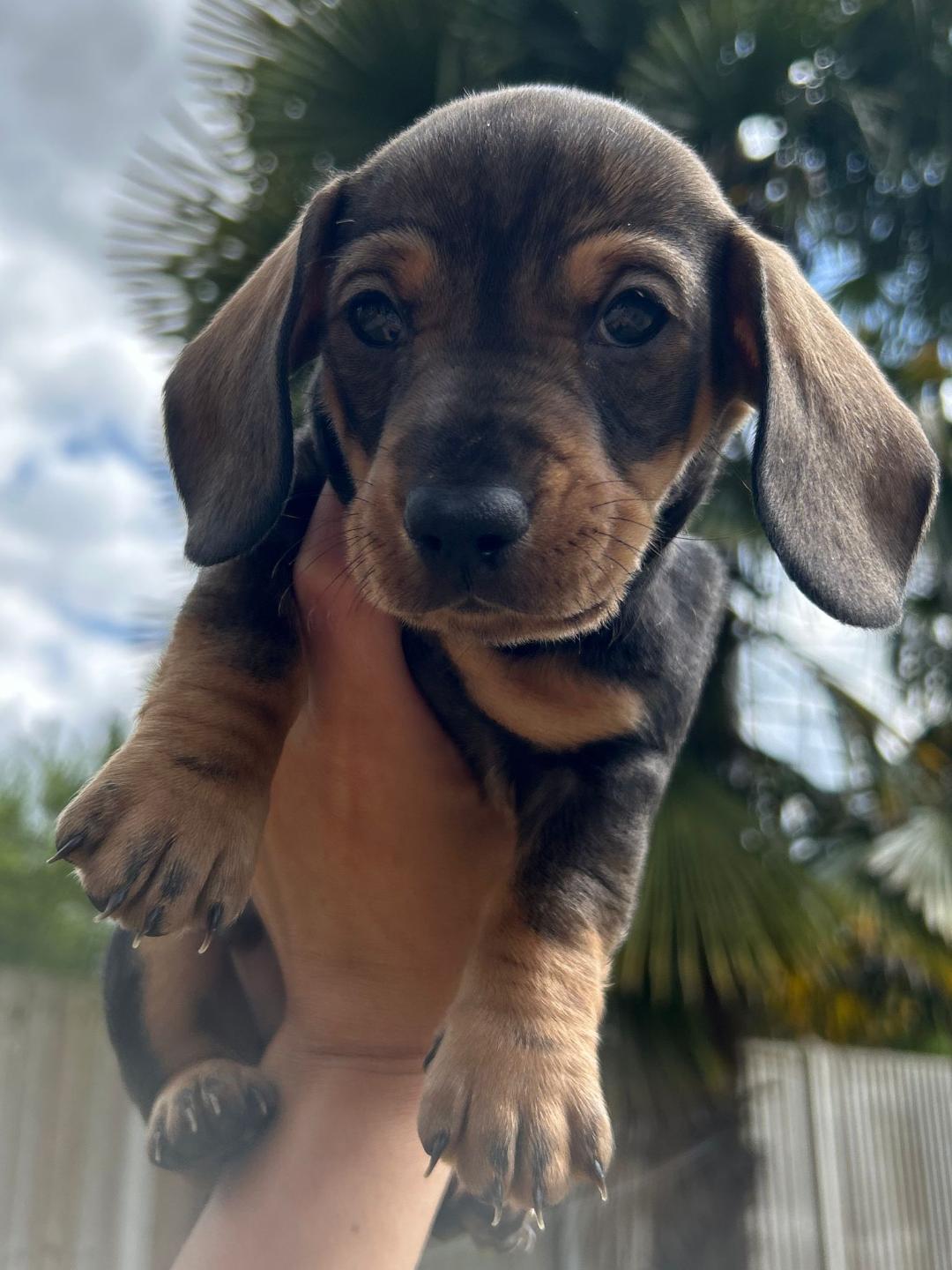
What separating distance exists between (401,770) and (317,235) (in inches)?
35.9

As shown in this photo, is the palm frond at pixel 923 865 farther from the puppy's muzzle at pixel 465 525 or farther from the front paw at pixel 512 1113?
the puppy's muzzle at pixel 465 525

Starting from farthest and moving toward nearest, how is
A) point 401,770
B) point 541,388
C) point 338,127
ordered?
point 338,127 < point 401,770 < point 541,388

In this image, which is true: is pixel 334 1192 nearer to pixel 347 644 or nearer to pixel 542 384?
pixel 347 644

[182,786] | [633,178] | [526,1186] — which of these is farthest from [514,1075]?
[633,178]

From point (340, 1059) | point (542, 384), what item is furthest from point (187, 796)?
point (340, 1059)

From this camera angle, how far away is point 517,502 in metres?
1.45

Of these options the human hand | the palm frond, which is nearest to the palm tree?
the palm frond

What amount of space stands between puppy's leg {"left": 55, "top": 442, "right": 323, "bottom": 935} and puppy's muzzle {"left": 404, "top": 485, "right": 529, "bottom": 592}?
0.40 m

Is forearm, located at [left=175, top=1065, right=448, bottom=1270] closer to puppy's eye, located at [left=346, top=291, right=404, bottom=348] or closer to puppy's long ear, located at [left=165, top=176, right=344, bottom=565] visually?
puppy's long ear, located at [left=165, top=176, right=344, bottom=565]

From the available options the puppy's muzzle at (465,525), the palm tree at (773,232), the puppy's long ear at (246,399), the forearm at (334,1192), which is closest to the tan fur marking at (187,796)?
the puppy's long ear at (246,399)

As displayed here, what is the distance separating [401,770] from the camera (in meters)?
2.23

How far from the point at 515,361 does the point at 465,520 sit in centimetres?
29

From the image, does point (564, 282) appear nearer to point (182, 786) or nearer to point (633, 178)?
point (633, 178)

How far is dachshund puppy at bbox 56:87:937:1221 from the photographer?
151 centimetres
